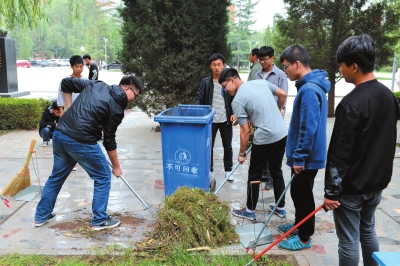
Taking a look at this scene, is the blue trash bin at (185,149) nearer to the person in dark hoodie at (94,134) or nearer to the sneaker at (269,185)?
the person in dark hoodie at (94,134)

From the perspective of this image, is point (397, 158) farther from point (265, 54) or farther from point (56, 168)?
point (56, 168)

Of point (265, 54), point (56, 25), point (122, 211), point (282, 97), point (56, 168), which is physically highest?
point (56, 25)

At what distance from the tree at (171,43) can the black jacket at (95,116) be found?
473 cm

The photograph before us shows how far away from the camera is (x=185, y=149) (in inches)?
163

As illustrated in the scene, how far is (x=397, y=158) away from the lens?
6637 millimetres

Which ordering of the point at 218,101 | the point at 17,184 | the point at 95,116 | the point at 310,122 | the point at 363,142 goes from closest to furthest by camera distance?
1. the point at 363,142
2. the point at 310,122
3. the point at 95,116
4. the point at 17,184
5. the point at 218,101

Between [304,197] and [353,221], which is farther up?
[353,221]

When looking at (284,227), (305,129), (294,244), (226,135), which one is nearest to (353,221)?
(305,129)

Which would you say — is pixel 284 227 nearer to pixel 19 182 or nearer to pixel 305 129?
pixel 305 129

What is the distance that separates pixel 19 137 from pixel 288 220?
6375 mm

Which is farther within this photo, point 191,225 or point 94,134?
point 94,134

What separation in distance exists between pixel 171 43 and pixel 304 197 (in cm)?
586

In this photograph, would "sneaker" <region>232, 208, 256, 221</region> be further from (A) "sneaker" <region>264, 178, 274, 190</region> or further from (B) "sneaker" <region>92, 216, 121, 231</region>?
(B) "sneaker" <region>92, 216, 121, 231</region>

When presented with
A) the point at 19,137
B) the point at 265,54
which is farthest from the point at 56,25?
the point at 265,54
